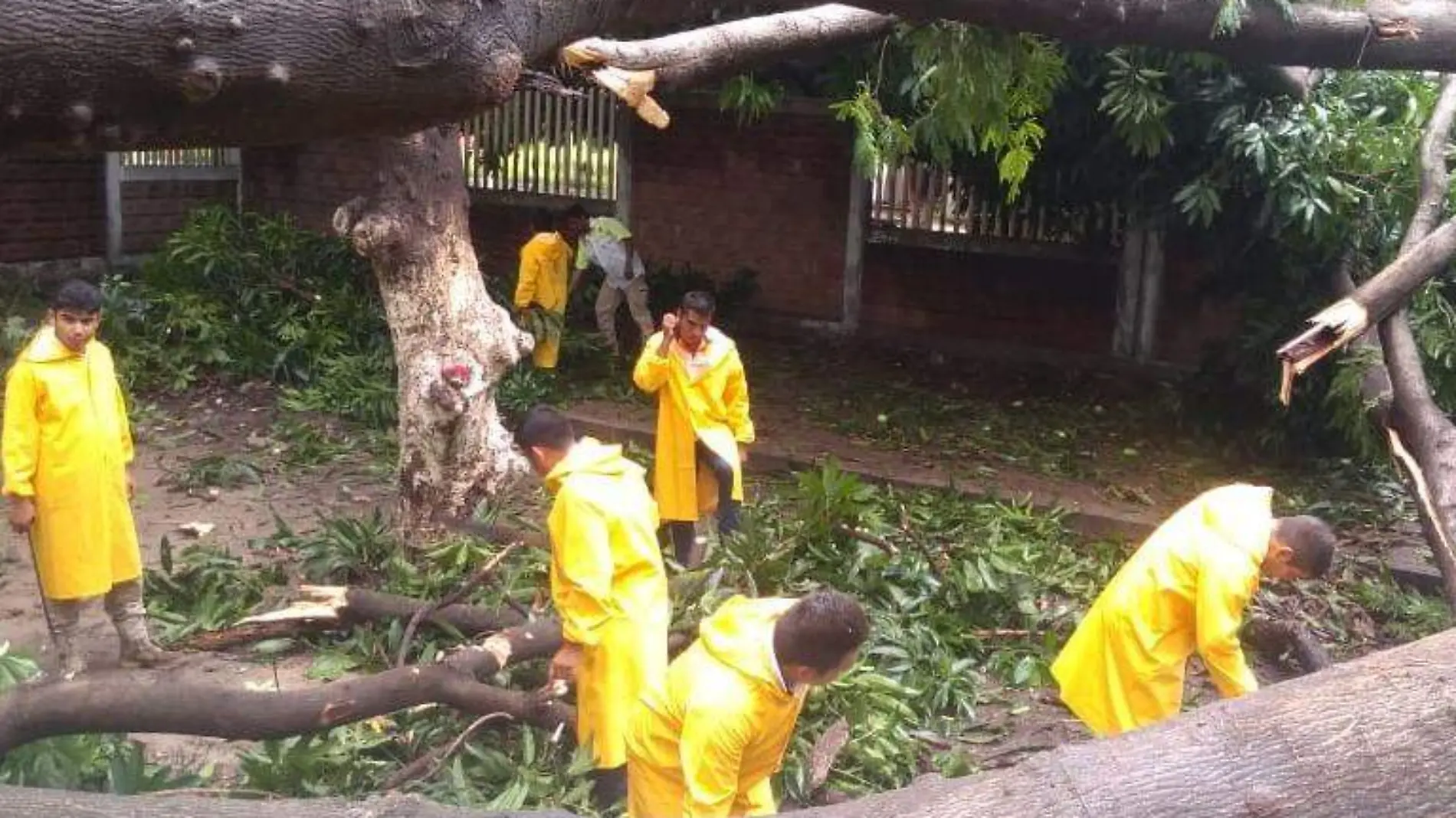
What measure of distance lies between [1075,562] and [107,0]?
7281 millimetres

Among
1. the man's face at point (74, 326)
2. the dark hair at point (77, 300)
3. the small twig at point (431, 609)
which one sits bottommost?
the small twig at point (431, 609)

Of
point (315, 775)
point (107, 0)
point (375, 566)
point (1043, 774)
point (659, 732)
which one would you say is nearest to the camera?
point (107, 0)

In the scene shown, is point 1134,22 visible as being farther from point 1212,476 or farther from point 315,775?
point 1212,476

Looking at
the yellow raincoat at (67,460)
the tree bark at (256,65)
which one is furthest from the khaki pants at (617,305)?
the tree bark at (256,65)

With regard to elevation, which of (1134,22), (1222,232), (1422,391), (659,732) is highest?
(1134,22)

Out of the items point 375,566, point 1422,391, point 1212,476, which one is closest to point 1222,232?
point 1212,476

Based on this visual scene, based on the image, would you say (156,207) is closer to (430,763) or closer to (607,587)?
(430,763)

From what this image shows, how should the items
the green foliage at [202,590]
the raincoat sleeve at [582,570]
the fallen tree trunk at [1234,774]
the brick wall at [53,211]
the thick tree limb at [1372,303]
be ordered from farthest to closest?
the brick wall at [53,211], the green foliage at [202,590], the thick tree limb at [1372,303], the raincoat sleeve at [582,570], the fallen tree trunk at [1234,774]

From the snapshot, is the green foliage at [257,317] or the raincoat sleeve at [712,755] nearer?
the raincoat sleeve at [712,755]

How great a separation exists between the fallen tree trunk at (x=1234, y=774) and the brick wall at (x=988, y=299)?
10254mm

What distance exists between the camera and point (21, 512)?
6.00 metres

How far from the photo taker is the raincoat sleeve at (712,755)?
390 centimetres

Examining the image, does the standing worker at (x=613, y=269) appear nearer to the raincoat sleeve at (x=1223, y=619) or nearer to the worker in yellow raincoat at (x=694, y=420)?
the worker in yellow raincoat at (x=694, y=420)

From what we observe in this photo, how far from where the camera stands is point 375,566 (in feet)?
25.3
